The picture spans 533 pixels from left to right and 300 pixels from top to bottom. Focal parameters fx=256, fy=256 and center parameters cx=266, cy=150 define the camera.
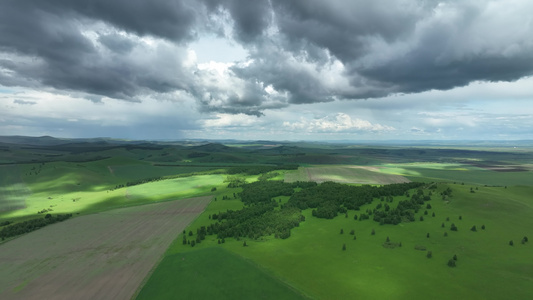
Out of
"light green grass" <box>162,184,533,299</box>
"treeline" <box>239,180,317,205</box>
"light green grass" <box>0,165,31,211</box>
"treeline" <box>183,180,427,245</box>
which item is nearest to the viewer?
"light green grass" <box>162,184,533,299</box>

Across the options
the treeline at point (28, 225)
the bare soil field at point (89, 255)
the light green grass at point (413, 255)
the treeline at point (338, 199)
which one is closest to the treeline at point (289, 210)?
the treeline at point (338, 199)

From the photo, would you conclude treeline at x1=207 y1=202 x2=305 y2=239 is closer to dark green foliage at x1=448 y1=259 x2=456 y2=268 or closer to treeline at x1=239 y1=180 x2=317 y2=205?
treeline at x1=239 y1=180 x2=317 y2=205

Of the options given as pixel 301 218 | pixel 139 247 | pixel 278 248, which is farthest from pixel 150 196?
pixel 278 248

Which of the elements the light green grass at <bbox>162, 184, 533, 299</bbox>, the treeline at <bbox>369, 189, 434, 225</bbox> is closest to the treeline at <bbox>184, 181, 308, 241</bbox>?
the light green grass at <bbox>162, 184, 533, 299</bbox>

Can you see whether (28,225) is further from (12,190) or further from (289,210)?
(12,190)

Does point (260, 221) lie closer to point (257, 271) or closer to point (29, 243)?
point (257, 271)

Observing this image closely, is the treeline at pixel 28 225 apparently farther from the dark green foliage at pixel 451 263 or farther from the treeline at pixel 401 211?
the dark green foliage at pixel 451 263

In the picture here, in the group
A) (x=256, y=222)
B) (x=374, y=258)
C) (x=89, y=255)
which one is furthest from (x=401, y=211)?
(x=89, y=255)
